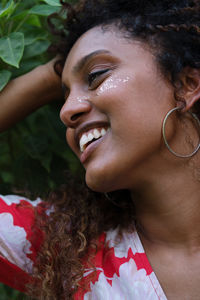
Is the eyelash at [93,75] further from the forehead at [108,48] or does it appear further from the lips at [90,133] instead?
the lips at [90,133]

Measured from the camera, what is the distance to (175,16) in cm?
165

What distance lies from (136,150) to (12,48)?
599mm

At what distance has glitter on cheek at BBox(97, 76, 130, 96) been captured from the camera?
1528 mm

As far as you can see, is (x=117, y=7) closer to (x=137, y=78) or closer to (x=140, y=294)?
(x=137, y=78)

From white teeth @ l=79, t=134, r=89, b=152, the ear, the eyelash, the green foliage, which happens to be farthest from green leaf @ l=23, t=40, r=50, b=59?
the ear

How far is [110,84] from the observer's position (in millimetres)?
1542

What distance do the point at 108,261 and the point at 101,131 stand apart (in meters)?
0.47

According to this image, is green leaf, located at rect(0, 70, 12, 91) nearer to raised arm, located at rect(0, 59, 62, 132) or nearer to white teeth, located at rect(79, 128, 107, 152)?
raised arm, located at rect(0, 59, 62, 132)

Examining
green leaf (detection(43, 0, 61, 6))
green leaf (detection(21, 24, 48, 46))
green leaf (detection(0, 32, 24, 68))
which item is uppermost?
green leaf (detection(43, 0, 61, 6))

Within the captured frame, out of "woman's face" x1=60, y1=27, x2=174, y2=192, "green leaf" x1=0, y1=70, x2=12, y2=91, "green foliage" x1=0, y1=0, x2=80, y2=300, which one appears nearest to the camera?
"woman's face" x1=60, y1=27, x2=174, y2=192

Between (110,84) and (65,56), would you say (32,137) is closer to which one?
(65,56)

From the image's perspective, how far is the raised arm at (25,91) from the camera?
1935 millimetres

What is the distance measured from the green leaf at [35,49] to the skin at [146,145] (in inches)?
10.8

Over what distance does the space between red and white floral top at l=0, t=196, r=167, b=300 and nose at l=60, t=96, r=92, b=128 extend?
1.36 feet
